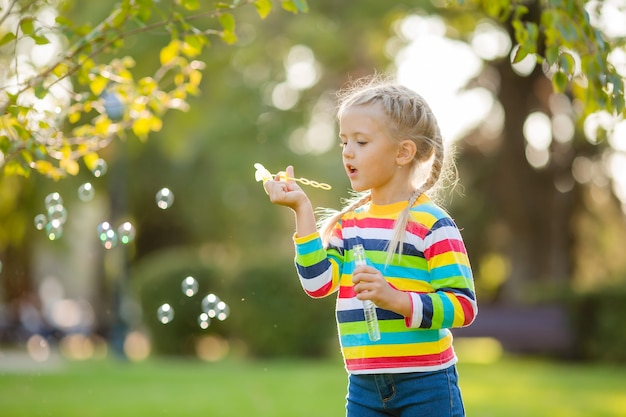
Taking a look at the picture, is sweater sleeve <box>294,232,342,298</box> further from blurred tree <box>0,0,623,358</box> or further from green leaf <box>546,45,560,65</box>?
blurred tree <box>0,0,623,358</box>

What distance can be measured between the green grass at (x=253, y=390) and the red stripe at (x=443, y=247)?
17.0 ft

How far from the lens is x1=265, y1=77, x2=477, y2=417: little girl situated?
9.75 feet

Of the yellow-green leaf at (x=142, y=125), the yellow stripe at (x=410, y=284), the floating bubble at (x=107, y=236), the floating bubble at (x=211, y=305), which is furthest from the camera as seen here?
the yellow-green leaf at (x=142, y=125)

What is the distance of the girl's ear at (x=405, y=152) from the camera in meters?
3.17

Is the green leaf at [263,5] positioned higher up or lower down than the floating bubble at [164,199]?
higher up

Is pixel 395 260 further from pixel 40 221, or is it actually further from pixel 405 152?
pixel 40 221

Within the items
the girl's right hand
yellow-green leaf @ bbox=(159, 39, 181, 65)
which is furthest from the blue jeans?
yellow-green leaf @ bbox=(159, 39, 181, 65)

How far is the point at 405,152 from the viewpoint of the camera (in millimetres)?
3188

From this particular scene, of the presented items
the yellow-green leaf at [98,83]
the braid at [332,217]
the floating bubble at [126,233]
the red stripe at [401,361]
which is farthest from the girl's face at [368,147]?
the yellow-green leaf at [98,83]

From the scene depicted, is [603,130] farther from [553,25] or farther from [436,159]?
[436,159]

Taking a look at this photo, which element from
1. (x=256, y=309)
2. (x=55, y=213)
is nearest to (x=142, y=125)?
(x=55, y=213)

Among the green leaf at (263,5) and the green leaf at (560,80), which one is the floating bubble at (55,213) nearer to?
the green leaf at (263,5)

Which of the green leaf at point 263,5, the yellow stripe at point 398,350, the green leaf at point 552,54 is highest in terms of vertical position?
the green leaf at point 263,5

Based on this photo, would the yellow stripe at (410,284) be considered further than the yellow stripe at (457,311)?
Yes
